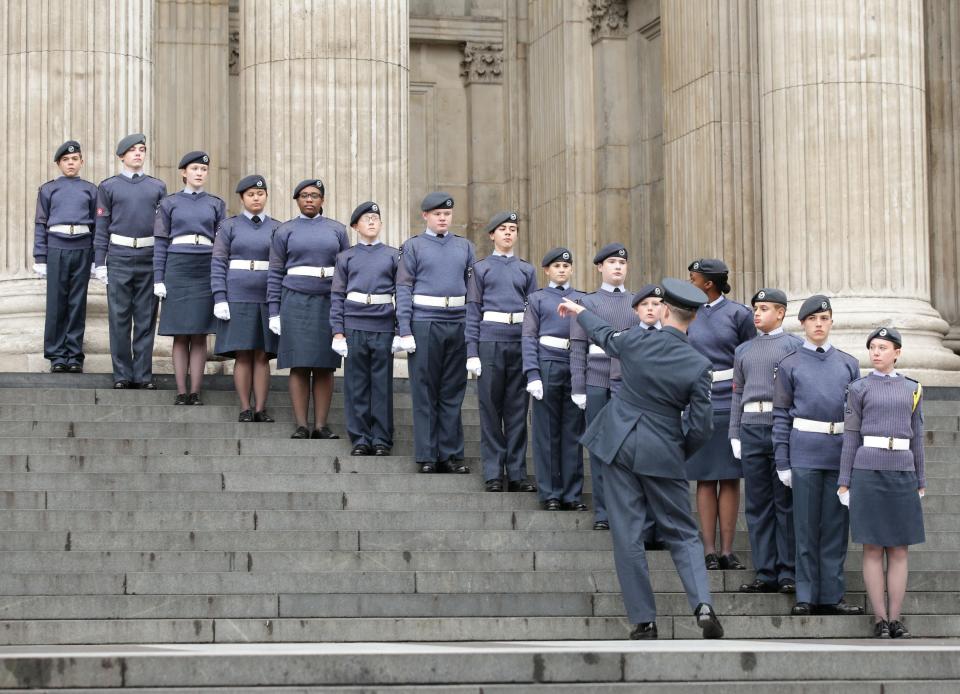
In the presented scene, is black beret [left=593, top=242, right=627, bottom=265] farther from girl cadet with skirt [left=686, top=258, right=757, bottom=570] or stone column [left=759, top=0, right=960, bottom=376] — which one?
stone column [left=759, top=0, right=960, bottom=376]

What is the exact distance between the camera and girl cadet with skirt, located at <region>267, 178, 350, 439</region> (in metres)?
15.0

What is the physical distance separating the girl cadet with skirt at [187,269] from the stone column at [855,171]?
528 cm

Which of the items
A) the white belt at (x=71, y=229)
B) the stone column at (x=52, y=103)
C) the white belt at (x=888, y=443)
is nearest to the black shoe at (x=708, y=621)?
the white belt at (x=888, y=443)

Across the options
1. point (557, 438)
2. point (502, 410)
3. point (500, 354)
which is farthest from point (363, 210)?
point (557, 438)

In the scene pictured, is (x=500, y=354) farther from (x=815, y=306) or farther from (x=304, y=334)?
(x=815, y=306)

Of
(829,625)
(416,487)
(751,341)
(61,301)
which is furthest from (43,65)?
(829,625)

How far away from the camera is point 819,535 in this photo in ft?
41.0

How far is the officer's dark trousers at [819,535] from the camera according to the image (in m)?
12.3

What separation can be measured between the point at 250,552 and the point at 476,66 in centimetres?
1430

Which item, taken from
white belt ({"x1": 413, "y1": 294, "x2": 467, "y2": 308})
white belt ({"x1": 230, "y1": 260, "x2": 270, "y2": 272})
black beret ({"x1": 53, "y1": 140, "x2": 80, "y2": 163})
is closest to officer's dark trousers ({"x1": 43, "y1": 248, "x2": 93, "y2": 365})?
black beret ({"x1": 53, "y1": 140, "x2": 80, "y2": 163})

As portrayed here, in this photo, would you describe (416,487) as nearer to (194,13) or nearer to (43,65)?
(43,65)

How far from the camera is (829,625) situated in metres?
12.0

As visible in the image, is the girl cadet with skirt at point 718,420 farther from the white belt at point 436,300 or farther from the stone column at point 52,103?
the stone column at point 52,103

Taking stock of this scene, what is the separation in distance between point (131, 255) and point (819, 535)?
249 inches
